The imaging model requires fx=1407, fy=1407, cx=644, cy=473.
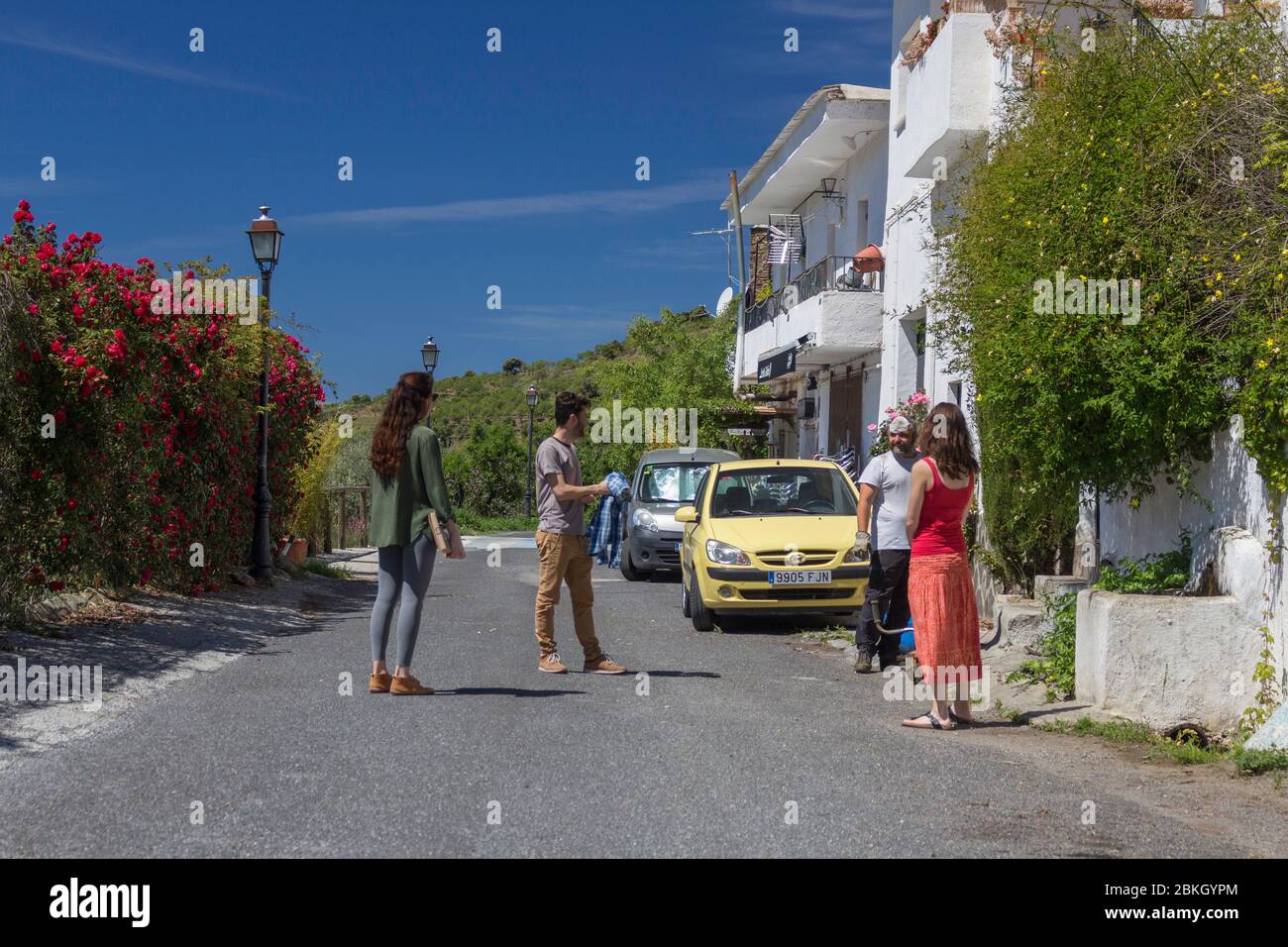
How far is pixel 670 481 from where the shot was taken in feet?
71.0

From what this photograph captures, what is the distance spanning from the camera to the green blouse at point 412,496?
8.99 metres

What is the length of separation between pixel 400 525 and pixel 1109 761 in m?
4.48

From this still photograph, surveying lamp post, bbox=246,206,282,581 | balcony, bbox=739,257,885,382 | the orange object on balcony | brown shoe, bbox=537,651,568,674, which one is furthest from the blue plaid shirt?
balcony, bbox=739,257,885,382

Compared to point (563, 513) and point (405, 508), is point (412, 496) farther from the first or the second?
point (563, 513)

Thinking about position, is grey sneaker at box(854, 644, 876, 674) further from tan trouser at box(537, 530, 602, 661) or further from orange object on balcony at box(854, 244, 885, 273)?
orange object on balcony at box(854, 244, 885, 273)

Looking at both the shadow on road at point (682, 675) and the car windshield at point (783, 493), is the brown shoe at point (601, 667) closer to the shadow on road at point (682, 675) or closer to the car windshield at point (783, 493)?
the shadow on road at point (682, 675)

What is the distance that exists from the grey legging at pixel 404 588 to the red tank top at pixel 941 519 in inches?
124

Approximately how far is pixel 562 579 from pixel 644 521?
33.6 ft

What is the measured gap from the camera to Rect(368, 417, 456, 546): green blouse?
8.99m

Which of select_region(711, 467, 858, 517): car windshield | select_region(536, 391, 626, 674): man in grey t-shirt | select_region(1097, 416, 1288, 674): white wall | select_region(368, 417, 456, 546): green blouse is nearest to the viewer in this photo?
select_region(1097, 416, 1288, 674): white wall

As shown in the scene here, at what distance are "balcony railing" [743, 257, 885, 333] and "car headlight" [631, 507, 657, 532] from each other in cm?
767

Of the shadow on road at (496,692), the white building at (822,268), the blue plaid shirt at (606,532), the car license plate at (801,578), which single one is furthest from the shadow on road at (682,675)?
the white building at (822,268)
